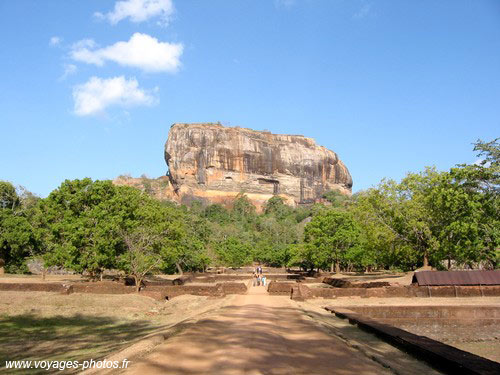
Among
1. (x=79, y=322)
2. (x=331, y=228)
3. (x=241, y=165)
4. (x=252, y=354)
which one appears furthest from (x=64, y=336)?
(x=241, y=165)

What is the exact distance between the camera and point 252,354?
24.9ft

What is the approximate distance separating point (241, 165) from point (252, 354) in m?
128

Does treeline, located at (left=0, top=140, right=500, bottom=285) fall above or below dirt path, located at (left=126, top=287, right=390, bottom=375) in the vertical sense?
above

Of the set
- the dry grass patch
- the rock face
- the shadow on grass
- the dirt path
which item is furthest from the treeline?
the rock face

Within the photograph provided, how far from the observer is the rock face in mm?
130875

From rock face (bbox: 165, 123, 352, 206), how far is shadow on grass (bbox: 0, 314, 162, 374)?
376ft

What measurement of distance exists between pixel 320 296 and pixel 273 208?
108437 millimetres

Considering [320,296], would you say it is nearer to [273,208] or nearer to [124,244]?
[124,244]

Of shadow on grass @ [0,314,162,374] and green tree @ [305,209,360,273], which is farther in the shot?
green tree @ [305,209,360,273]

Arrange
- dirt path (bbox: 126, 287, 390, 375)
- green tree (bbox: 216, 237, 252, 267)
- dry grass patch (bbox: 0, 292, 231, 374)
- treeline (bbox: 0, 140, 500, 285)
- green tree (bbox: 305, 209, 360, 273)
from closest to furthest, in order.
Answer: dirt path (bbox: 126, 287, 390, 375) < dry grass patch (bbox: 0, 292, 231, 374) < treeline (bbox: 0, 140, 500, 285) < green tree (bbox: 305, 209, 360, 273) < green tree (bbox: 216, 237, 252, 267)

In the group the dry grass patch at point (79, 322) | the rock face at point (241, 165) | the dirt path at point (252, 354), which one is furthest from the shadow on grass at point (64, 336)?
the rock face at point (241, 165)

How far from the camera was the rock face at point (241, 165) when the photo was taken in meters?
131

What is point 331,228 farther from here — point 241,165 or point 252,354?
point 241,165

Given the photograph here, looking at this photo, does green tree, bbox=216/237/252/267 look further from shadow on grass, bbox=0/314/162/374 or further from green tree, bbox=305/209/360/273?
shadow on grass, bbox=0/314/162/374
